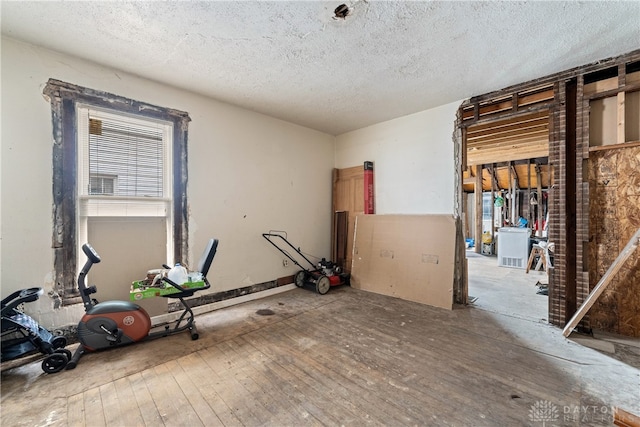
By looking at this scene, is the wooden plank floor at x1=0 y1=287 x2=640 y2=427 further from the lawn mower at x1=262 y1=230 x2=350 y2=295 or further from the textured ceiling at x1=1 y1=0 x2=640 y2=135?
the textured ceiling at x1=1 y1=0 x2=640 y2=135

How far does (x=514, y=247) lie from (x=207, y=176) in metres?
6.99

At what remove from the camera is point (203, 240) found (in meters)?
3.39

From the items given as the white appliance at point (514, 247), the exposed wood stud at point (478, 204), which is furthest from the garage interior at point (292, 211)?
the exposed wood stud at point (478, 204)

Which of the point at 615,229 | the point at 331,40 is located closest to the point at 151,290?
the point at 331,40

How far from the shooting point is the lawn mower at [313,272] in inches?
161

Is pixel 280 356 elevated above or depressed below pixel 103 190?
below

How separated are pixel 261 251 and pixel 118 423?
102 inches

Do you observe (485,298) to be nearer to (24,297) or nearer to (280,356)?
(280,356)

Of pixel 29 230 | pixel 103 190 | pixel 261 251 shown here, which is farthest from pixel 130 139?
pixel 261 251

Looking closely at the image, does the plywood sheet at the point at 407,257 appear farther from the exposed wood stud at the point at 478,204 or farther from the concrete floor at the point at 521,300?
the exposed wood stud at the point at 478,204

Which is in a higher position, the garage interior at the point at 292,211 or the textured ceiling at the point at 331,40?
the textured ceiling at the point at 331,40

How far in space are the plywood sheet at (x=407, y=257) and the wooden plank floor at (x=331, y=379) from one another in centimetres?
71

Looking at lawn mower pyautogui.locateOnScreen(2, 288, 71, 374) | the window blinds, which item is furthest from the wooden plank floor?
the window blinds

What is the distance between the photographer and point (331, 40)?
225cm
